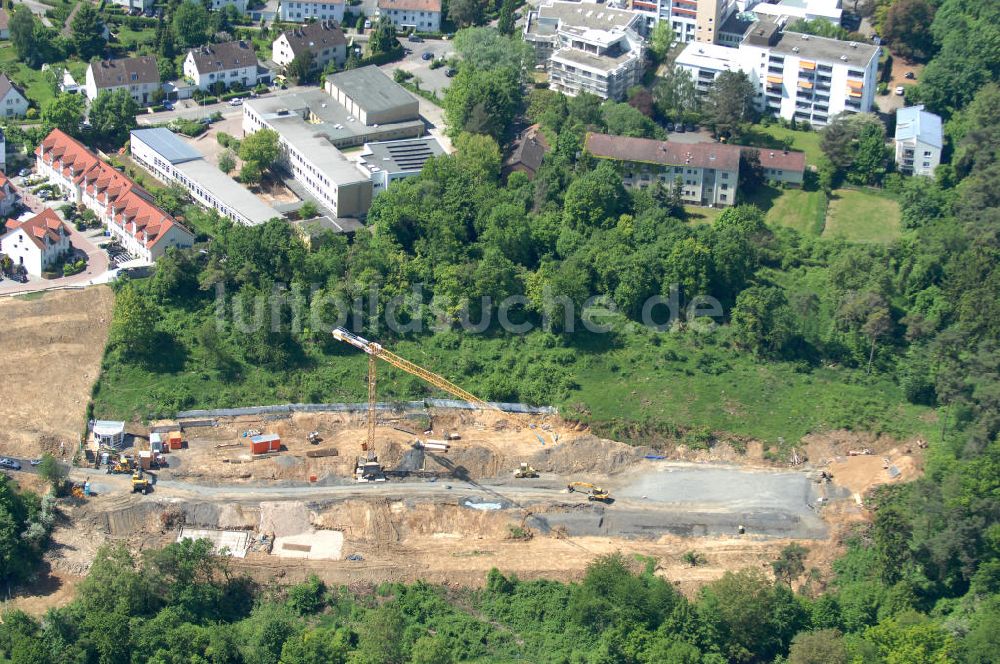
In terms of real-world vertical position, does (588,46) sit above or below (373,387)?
above

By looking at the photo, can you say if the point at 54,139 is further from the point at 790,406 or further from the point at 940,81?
the point at 940,81

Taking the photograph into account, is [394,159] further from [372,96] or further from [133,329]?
[133,329]

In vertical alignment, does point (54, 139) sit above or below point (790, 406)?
above

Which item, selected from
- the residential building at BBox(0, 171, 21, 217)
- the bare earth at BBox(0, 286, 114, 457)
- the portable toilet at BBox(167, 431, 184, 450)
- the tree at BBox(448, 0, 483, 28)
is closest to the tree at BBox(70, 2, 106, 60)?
the residential building at BBox(0, 171, 21, 217)

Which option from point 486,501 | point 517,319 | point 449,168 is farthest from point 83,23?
point 486,501

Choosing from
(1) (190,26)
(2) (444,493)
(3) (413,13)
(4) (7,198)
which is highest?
(3) (413,13)

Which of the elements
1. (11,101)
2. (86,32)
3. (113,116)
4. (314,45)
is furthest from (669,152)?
(86,32)

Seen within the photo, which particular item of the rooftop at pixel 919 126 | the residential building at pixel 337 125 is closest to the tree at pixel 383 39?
the residential building at pixel 337 125

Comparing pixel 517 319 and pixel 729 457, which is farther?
pixel 517 319
